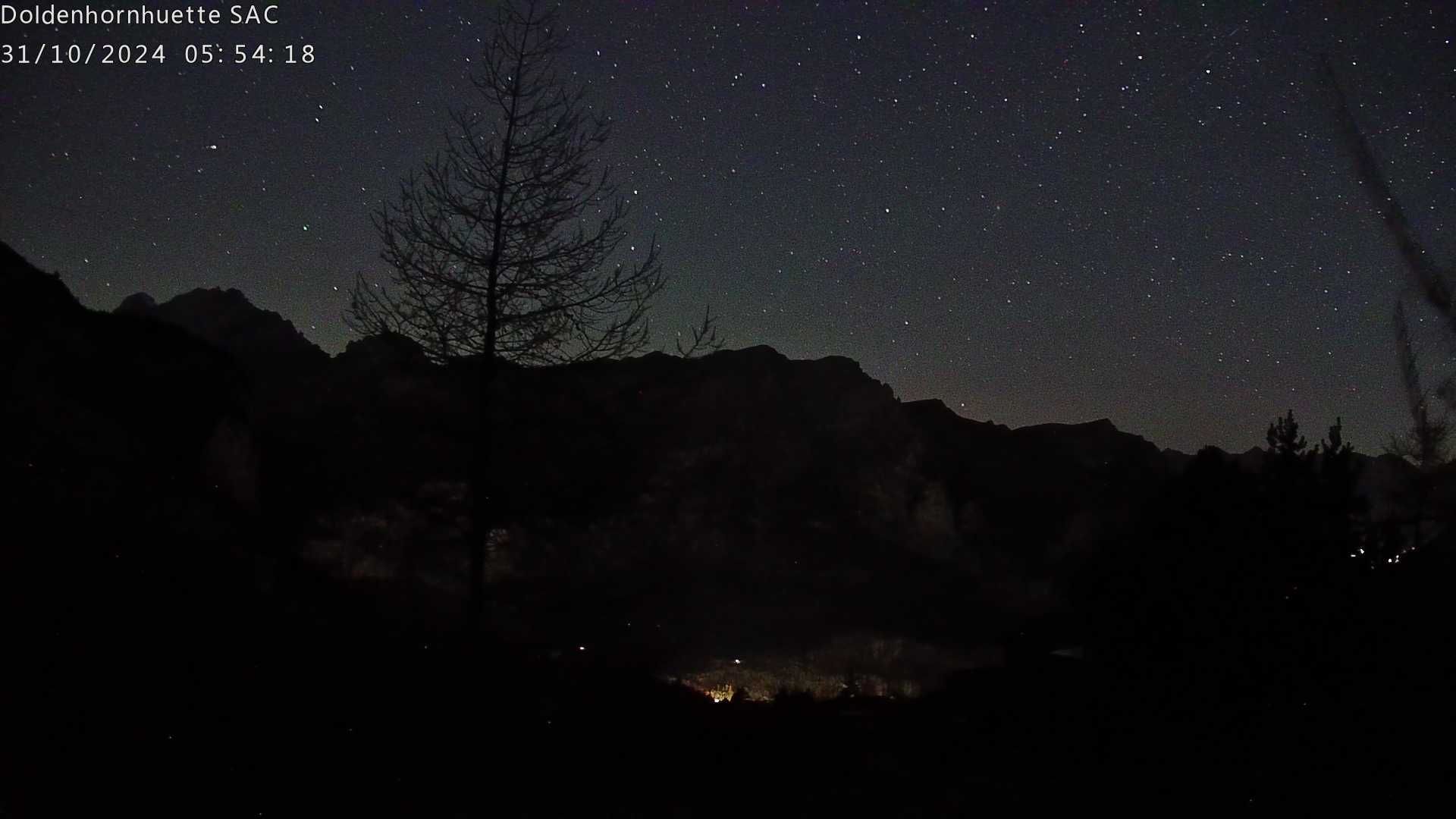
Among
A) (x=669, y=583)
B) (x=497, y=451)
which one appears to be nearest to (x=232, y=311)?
(x=669, y=583)

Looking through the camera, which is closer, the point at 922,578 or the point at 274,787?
the point at 274,787

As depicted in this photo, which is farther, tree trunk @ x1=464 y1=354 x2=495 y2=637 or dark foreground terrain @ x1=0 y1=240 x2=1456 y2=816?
tree trunk @ x1=464 y1=354 x2=495 y2=637

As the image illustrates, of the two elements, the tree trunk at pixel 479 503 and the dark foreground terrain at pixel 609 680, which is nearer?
the dark foreground terrain at pixel 609 680

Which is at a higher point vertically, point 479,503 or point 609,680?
point 479,503

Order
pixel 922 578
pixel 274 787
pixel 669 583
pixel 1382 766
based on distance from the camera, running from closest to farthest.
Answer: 1. pixel 274 787
2. pixel 1382 766
3. pixel 669 583
4. pixel 922 578

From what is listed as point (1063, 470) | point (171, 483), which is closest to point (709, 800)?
point (171, 483)

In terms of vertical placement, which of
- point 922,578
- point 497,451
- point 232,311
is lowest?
point 922,578

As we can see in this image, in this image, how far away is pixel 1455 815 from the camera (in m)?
6.21

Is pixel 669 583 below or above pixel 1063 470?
below

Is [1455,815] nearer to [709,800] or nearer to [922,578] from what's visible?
[709,800]

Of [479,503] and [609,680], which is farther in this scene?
[609,680]

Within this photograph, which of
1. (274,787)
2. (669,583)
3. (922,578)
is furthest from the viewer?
(922,578)

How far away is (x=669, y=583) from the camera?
2452 inches

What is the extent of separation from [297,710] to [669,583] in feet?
183
